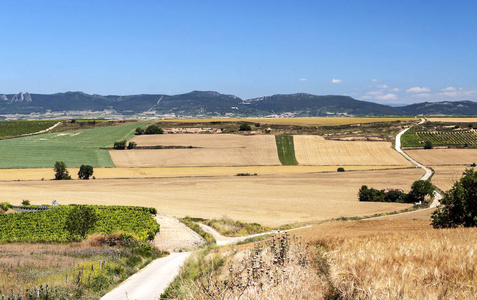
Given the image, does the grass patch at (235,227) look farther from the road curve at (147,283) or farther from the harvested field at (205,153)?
the harvested field at (205,153)

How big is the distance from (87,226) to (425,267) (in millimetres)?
33858

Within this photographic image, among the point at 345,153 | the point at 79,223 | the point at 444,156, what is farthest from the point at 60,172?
the point at 444,156

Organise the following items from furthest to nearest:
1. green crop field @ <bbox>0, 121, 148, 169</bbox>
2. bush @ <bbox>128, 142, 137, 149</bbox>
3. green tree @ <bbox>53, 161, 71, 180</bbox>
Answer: bush @ <bbox>128, 142, 137, 149</bbox>, green crop field @ <bbox>0, 121, 148, 169</bbox>, green tree @ <bbox>53, 161, 71, 180</bbox>

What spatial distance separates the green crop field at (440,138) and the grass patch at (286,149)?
108 ft

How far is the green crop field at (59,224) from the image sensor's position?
3766 centimetres

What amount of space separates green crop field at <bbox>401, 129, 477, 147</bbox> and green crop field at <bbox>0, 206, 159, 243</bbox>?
325ft

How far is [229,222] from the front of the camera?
5094 cm

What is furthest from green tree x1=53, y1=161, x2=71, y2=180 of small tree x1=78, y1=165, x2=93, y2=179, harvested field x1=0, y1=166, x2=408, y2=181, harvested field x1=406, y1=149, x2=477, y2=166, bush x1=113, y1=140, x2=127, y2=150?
harvested field x1=406, y1=149, x2=477, y2=166

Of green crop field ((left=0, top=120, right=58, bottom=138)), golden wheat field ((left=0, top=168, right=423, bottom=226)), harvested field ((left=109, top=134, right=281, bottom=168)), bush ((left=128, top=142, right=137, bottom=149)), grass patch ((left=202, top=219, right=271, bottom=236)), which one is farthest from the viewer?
green crop field ((left=0, top=120, right=58, bottom=138))

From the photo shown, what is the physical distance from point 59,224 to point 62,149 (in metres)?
89.2

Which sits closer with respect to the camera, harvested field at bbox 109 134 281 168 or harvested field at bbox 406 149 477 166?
harvested field at bbox 406 149 477 166

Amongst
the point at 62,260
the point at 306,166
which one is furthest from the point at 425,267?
the point at 306,166

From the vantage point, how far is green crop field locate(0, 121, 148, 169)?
4279 inches

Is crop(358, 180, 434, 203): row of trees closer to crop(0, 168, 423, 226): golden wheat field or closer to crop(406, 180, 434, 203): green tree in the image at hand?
crop(406, 180, 434, 203): green tree
